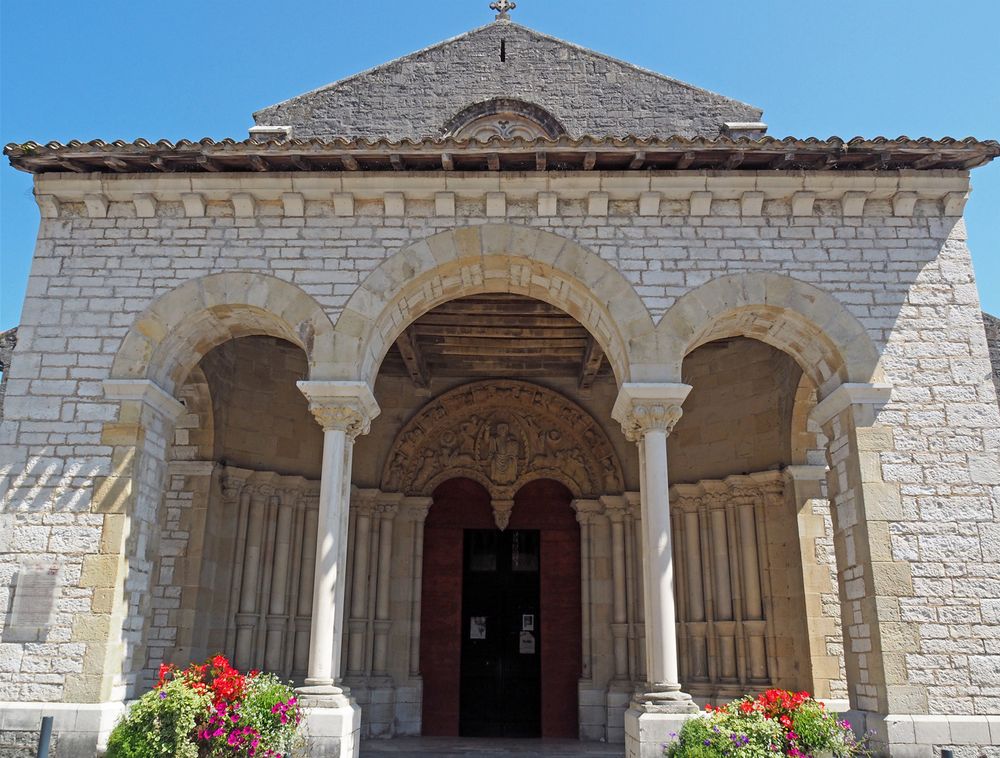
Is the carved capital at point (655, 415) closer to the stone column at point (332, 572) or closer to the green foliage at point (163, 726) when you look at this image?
the stone column at point (332, 572)

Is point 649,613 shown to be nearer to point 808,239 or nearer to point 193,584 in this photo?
point 808,239

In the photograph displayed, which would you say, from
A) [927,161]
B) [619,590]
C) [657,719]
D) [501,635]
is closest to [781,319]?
[927,161]

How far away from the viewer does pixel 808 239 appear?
25.6ft

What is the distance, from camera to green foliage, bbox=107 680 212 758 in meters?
5.90

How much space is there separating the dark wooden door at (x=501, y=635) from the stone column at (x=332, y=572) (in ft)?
12.6

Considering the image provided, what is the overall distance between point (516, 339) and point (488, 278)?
277 centimetres

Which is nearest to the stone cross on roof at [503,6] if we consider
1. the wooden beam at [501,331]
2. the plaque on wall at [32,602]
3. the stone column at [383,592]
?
the wooden beam at [501,331]

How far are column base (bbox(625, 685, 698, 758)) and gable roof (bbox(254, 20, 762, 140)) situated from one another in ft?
26.4

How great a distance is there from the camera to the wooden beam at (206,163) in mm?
7645

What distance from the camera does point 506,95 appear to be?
40.1 ft

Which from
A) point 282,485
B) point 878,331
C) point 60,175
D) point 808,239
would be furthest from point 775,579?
point 60,175

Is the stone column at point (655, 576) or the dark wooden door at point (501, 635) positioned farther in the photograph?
the dark wooden door at point (501, 635)

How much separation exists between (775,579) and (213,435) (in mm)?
6847

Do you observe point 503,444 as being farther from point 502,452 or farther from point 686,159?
point 686,159
